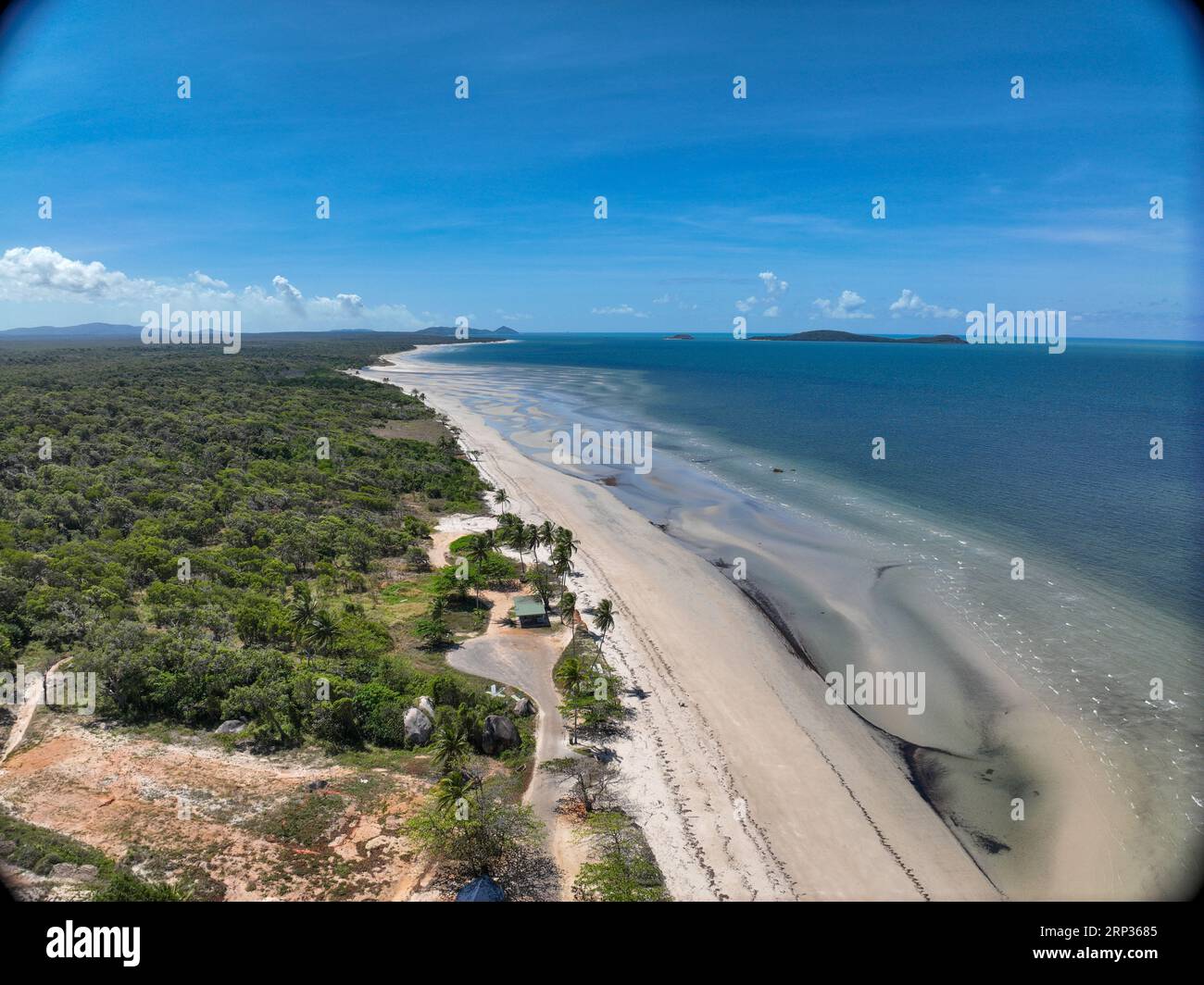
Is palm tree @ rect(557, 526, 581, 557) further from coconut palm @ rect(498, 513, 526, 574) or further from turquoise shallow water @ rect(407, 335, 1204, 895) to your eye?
turquoise shallow water @ rect(407, 335, 1204, 895)

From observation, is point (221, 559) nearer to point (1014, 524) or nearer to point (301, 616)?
point (301, 616)

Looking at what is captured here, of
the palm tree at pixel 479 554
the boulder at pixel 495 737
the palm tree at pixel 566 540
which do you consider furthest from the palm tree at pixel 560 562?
the boulder at pixel 495 737

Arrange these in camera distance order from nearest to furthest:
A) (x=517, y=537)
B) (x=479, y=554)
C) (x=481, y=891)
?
1. (x=481, y=891)
2. (x=479, y=554)
3. (x=517, y=537)

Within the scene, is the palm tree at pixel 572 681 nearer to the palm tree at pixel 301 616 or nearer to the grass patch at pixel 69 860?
the palm tree at pixel 301 616

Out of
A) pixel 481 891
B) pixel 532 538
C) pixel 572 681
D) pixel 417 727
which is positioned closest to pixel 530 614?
pixel 532 538

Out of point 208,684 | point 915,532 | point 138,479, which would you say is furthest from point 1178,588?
point 138,479

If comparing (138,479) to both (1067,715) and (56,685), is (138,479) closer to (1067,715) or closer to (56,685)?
(56,685)

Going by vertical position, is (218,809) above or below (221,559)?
below
